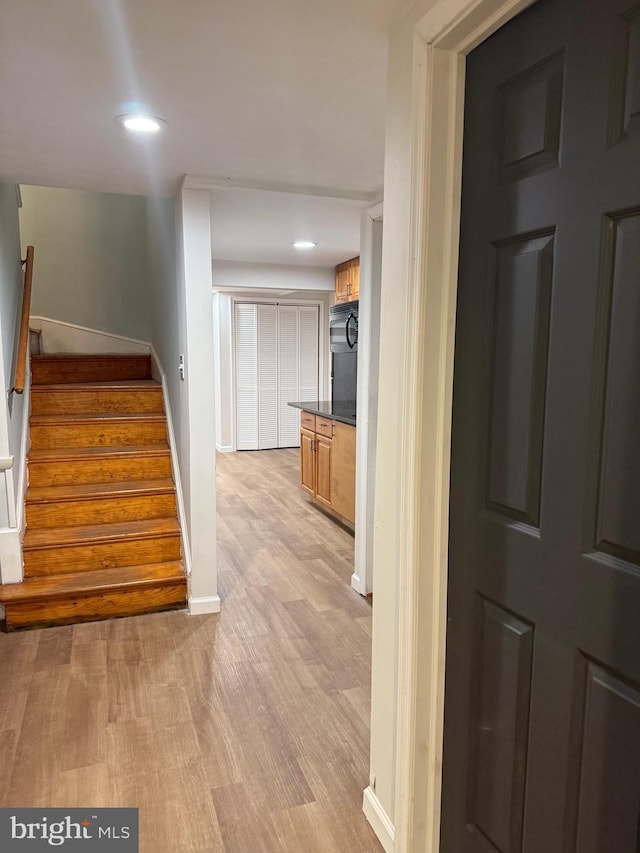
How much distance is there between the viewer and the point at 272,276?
223 inches

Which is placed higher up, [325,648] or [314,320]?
[314,320]

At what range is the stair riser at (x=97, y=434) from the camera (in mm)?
3734

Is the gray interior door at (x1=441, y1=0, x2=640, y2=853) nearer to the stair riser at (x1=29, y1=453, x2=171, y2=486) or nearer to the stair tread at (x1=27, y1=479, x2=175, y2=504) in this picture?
the stair tread at (x1=27, y1=479, x2=175, y2=504)

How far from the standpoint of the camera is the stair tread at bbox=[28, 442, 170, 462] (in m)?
3.54

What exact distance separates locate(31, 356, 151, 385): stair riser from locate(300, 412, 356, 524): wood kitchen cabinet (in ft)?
4.97

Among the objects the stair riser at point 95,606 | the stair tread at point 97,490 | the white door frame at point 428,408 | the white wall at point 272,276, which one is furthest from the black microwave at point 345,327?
the white door frame at point 428,408

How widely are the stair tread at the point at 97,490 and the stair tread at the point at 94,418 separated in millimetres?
480

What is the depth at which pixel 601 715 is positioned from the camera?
38.8 inches

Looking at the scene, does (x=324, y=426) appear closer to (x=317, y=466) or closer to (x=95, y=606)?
(x=317, y=466)

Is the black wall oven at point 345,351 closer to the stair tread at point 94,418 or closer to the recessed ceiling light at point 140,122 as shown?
the stair tread at point 94,418

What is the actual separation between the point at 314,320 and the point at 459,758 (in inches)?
277

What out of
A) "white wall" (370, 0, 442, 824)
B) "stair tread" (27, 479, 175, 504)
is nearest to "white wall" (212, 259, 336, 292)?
"stair tread" (27, 479, 175, 504)

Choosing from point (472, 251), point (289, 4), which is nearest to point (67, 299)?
point (289, 4)

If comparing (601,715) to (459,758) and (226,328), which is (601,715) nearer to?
(459,758)
